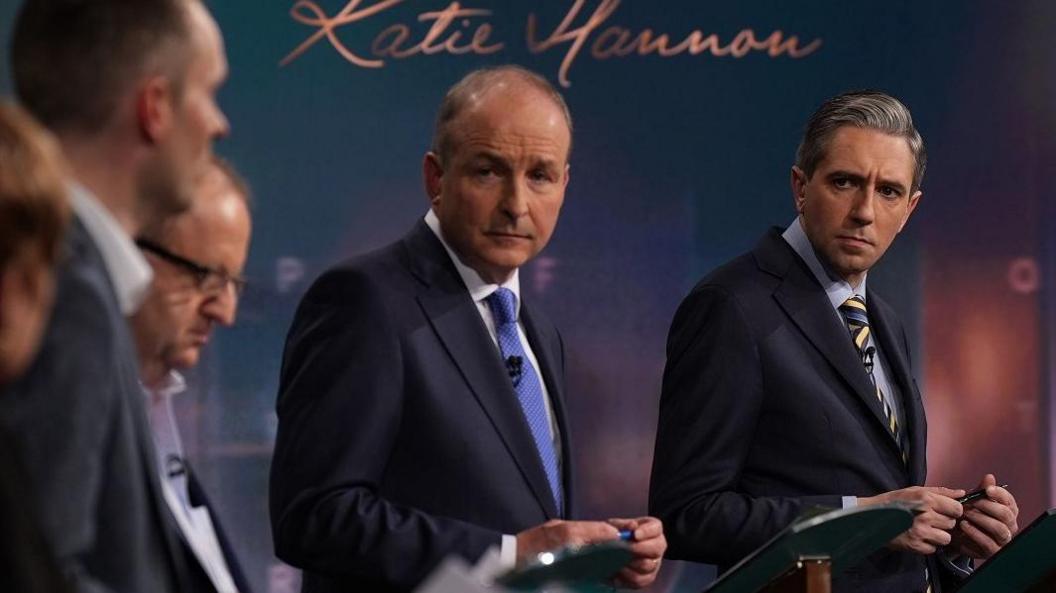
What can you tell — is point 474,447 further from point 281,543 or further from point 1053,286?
point 1053,286

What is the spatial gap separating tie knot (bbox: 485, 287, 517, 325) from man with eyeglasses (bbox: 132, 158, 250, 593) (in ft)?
1.75

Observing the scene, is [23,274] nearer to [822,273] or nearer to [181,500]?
[181,500]

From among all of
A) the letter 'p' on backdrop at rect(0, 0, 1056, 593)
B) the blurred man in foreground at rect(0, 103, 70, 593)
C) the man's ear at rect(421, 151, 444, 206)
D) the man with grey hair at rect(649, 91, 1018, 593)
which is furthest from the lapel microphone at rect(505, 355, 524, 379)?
the letter 'p' on backdrop at rect(0, 0, 1056, 593)

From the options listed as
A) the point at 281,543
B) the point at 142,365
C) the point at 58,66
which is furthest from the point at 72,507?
the point at 281,543

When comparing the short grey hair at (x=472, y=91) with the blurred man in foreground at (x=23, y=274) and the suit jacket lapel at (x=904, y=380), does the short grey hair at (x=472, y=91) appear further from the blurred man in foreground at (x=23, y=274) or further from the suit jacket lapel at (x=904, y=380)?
the blurred man in foreground at (x=23, y=274)

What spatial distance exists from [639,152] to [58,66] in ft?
13.2

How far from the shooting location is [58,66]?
1.96 metres

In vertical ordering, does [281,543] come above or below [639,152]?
below

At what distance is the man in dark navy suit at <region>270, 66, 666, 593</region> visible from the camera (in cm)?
281

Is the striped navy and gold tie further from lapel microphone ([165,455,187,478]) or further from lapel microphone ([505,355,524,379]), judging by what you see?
lapel microphone ([165,455,187,478])

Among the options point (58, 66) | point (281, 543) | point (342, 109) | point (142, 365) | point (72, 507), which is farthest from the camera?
point (342, 109)

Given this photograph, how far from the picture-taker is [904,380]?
3699mm

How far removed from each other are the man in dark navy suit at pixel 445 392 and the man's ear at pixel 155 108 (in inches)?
37.5

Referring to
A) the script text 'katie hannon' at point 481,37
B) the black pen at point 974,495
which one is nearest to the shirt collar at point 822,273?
the black pen at point 974,495
